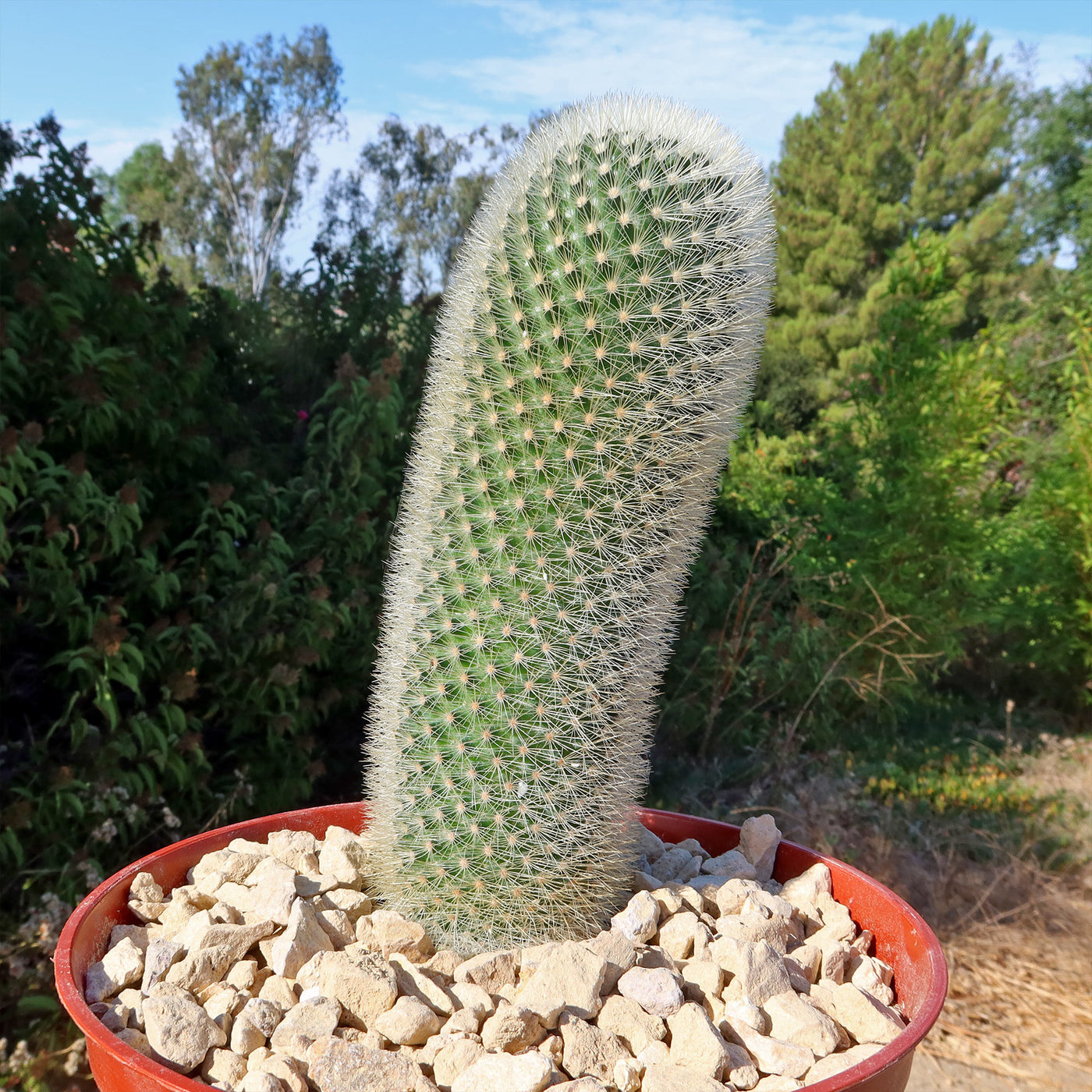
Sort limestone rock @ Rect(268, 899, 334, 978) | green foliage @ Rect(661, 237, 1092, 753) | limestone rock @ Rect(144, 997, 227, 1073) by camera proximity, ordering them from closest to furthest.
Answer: limestone rock @ Rect(144, 997, 227, 1073) < limestone rock @ Rect(268, 899, 334, 978) < green foliage @ Rect(661, 237, 1092, 753)

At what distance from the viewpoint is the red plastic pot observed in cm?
114

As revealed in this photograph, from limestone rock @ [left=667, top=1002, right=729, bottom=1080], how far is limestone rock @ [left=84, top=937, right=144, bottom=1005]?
83 cm

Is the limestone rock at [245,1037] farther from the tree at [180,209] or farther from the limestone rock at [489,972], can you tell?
the tree at [180,209]

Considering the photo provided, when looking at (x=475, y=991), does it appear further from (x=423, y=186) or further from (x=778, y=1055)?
(x=423, y=186)

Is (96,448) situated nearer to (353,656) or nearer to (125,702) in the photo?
(125,702)

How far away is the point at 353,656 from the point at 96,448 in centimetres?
125

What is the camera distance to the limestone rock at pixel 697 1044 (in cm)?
127

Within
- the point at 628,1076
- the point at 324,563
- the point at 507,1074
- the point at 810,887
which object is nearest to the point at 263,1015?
the point at 507,1074

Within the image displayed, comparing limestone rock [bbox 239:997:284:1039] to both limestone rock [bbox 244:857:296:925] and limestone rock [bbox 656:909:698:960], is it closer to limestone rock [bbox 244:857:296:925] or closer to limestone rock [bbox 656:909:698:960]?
limestone rock [bbox 244:857:296:925]

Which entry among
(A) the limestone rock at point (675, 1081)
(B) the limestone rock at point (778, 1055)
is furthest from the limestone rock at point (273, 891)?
(B) the limestone rock at point (778, 1055)

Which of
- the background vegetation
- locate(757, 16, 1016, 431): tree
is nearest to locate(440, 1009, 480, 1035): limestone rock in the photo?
the background vegetation

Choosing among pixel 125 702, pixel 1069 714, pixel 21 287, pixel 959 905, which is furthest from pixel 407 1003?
pixel 1069 714

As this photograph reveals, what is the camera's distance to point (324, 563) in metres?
3.54

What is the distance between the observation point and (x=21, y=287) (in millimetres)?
2738
